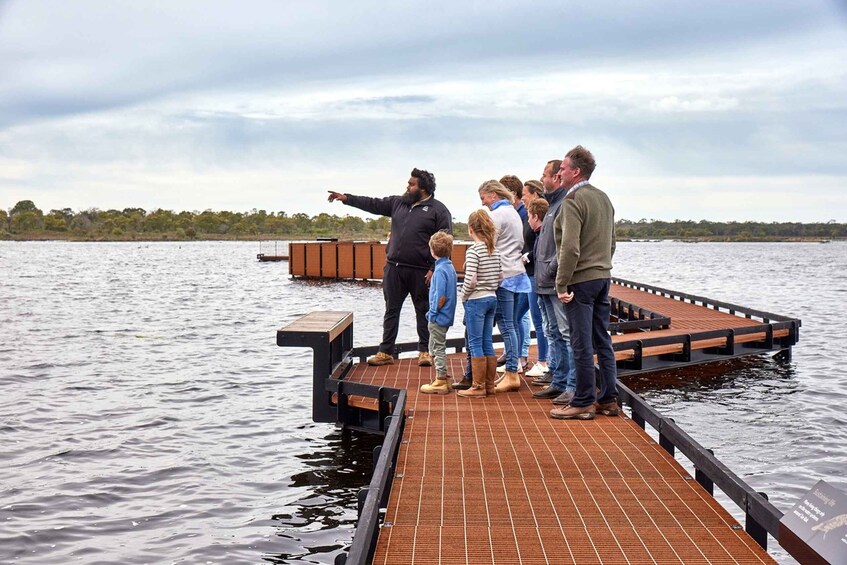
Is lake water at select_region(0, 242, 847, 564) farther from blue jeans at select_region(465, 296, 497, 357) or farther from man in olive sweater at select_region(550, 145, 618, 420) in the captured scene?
man in olive sweater at select_region(550, 145, 618, 420)

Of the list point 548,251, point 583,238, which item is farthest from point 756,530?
point 548,251

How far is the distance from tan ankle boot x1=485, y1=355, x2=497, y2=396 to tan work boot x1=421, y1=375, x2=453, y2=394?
0.44 m

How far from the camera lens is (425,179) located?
9.35 metres

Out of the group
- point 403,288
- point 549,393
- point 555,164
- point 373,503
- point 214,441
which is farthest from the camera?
point 214,441

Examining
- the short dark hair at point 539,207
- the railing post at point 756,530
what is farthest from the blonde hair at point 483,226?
the railing post at point 756,530

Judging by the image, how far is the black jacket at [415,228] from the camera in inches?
370

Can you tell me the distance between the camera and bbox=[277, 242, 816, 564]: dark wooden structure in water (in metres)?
4.51

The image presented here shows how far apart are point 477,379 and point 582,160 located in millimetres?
2678

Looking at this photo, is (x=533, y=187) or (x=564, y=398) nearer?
(x=564, y=398)

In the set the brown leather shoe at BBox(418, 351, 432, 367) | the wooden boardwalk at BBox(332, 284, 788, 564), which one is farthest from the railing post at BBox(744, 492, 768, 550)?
the brown leather shoe at BBox(418, 351, 432, 367)

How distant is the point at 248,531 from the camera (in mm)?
7520

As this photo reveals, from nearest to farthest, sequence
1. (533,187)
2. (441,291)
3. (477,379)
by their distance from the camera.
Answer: (441,291)
(477,379)
(533,187)

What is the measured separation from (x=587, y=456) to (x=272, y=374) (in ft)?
37.5

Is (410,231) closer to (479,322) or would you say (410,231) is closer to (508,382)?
(479,322)
